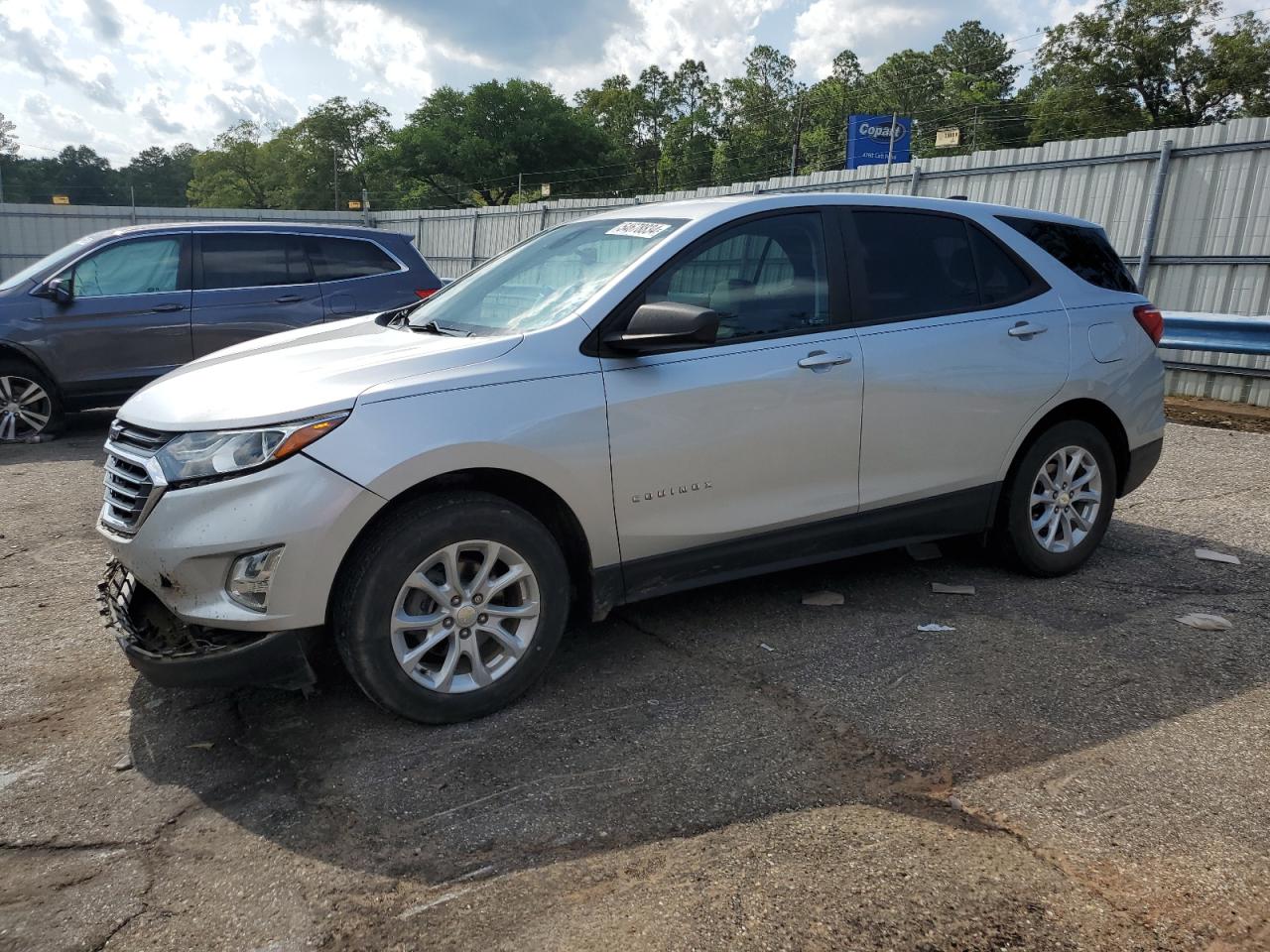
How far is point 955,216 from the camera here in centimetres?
456

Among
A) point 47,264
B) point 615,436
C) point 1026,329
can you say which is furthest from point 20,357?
point 1026,329

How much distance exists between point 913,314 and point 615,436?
162 centimetres

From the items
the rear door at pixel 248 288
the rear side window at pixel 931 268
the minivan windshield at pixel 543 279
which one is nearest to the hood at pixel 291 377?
the minivan windshield at pixel 543 279

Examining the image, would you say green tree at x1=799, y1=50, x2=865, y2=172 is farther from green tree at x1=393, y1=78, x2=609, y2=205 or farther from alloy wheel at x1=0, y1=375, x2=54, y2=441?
alloy wheel at x1=0, y1=375, x2=54, y2=441

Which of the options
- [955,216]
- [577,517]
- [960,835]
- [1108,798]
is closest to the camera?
[960,835]

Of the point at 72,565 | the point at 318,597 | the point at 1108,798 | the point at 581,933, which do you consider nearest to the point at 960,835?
the point at 1108,798

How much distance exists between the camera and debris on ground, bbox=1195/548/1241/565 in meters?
5.11

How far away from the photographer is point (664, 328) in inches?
135

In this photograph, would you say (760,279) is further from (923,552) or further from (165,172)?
(165,172)

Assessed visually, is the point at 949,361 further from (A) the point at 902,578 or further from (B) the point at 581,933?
(B) the point at 581,933

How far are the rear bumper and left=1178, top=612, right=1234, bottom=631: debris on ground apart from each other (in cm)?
89

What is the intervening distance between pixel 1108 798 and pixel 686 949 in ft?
4.74

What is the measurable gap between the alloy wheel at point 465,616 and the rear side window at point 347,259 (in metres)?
6.26

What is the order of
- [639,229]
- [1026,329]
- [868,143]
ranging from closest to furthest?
[639,229] → [1026,329] → [868,143]
